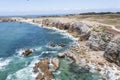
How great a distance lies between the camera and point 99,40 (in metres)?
60.2

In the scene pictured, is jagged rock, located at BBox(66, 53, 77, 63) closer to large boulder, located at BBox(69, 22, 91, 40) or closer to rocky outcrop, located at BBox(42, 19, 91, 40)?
rocky outcrop, located at BBox(42, 19, 91, 40)

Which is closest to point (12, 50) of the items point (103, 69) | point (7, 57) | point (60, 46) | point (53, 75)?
point (7, 57)

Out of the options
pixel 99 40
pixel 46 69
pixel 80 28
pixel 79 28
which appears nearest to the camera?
pixel 46 69

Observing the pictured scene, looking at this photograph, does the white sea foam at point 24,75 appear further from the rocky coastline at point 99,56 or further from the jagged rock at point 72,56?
the jagged rock at point 72,56

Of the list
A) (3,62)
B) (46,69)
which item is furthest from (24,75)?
(3,62)

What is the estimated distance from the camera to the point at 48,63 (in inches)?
1789

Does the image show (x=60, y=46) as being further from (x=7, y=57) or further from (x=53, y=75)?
(x=53, y=75)

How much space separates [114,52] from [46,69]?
1750 cm

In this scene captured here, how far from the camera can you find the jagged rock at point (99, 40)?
58394 mm

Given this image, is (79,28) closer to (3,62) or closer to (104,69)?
(3,62)

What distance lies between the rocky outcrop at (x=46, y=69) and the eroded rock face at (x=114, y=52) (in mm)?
13658

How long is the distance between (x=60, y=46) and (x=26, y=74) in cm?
2768

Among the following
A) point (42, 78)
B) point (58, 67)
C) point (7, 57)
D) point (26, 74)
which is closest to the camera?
point (42, 78)

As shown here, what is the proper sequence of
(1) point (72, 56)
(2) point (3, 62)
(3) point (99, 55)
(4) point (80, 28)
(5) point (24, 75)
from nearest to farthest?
1. (5) point (24, 75)
2. (2) point (3, 62)
3. (1) point (72, 56)
4. (3) point (99, 55)
5. (4) point (80, 28)
